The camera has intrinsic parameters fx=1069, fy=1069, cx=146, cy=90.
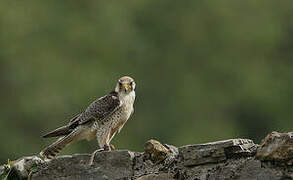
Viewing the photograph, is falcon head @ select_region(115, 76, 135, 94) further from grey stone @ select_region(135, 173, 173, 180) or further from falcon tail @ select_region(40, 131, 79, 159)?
grey stone @ select_region(135, 173, 173, 180)

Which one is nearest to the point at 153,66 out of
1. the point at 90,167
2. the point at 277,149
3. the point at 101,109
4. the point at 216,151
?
the point at 101,109

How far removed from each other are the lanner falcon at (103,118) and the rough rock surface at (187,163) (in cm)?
206

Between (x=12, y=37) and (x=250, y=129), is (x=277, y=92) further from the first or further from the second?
(x=12, y=37)

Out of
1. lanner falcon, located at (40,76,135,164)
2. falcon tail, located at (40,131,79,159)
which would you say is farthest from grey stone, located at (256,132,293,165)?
lanner falcon, located at (40,76,135,164)

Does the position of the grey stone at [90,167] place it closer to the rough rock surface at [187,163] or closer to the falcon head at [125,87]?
the rough rock surface at [187,163]

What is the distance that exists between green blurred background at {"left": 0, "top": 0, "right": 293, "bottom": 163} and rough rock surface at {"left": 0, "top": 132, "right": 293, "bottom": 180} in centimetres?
1864

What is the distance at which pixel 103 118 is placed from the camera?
9547 millimetres

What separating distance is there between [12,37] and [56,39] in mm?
2243

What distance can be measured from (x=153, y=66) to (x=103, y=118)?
28887 mm

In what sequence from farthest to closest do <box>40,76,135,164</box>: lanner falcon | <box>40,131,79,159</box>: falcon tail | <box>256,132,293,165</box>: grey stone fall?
<box>40,76,135,164</box>: lanner falcon < <box>40,131,79,159</box>: falcon tail < <box>256,132,293,165</box>: grey stone

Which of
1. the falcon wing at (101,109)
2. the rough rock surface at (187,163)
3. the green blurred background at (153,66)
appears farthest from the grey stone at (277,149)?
the green blurred background at (153,66)

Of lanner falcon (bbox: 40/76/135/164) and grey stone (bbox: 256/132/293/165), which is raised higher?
lanner falcon (bbox: 40/76/135/164)

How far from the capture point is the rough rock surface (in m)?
6.21

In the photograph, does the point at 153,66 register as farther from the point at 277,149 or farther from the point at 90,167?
the point at 277,149
